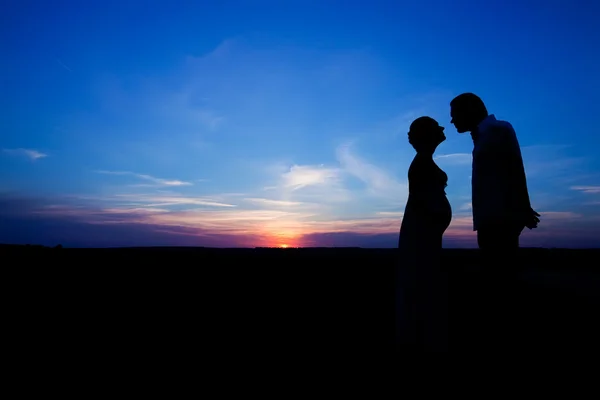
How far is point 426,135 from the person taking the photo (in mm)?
3713

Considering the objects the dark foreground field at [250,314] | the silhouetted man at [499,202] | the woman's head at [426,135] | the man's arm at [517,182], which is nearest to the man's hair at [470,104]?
the silhouetted man at [499,202]

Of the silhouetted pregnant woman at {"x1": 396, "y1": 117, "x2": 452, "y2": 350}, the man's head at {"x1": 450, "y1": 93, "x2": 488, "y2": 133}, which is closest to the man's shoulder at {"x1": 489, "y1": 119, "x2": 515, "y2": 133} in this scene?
the man's head at {"x1": 450, "y1": 93, "x2": 488, "y2": 133}

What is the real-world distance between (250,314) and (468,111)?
4.27 meters

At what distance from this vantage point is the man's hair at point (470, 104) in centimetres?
405

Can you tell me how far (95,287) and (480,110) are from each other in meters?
8.43

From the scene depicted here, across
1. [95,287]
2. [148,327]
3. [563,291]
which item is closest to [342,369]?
[148,327]

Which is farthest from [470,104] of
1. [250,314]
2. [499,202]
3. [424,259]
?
[250,314]

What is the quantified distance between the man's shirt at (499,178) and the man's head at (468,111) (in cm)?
16

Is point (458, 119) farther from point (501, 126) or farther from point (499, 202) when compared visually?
point (499, 202)

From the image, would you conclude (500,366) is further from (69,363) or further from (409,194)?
(69,363)

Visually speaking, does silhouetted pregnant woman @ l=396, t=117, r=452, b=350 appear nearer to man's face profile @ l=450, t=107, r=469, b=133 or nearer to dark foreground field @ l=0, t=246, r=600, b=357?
man's face profile @ l=450, t=107, r=469, b=133

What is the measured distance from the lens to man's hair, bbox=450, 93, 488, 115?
4055 millimetres

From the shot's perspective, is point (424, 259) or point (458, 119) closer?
point (424, 259)

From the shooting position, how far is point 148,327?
223 inches
